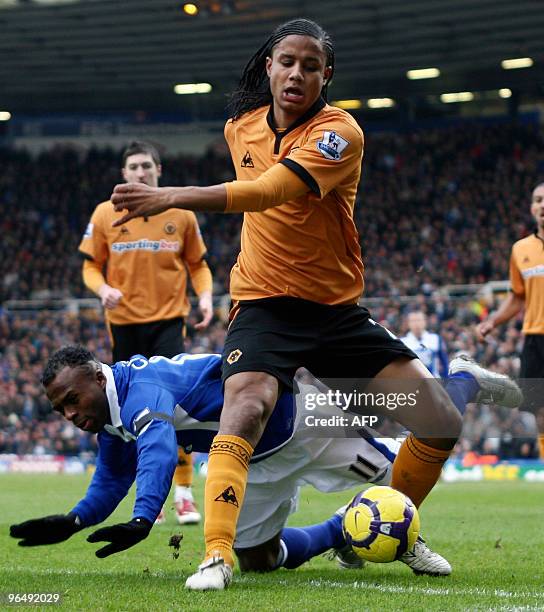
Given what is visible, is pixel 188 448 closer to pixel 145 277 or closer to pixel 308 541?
pixel 308 541

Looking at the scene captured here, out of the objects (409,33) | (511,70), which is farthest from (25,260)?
(511,70)

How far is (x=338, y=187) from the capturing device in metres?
4.95

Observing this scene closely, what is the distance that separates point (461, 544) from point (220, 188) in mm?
3132

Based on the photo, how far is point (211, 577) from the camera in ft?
13.6

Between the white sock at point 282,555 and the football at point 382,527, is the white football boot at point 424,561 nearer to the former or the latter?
the football at point 382,527

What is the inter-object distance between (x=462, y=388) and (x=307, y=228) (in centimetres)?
127

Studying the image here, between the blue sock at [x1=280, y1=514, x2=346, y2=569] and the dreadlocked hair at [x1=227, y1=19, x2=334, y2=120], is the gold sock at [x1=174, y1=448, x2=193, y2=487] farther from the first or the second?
the dreadlocked hair at [x1=227, y1=19, x2=334, y2=120]

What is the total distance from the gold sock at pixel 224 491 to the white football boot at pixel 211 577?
37 mm

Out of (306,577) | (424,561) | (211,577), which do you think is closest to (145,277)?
(306,577)

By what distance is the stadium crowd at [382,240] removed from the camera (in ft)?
62.7

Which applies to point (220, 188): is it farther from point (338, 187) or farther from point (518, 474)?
point (518, 474)

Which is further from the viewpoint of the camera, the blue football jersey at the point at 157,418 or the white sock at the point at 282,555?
the white sock at the point at 282,555

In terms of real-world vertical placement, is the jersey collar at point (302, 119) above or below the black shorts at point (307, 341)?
above

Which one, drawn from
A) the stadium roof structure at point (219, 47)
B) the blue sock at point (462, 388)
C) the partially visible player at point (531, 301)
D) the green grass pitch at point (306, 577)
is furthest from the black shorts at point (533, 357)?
the stadium roof structure at point (219, 47)
